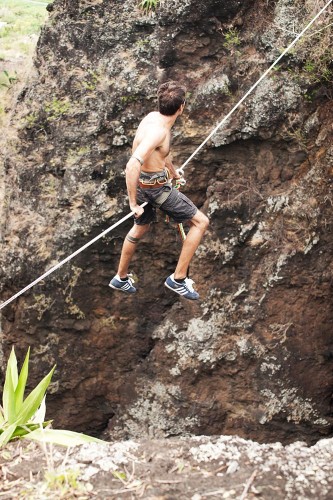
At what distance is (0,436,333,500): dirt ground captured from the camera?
4379mm

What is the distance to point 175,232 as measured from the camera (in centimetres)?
994

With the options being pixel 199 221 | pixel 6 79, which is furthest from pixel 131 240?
pixel 6 79

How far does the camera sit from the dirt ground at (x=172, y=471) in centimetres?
438

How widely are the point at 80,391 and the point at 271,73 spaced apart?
5.85 m

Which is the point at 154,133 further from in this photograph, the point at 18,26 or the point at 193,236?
the point at 18,26

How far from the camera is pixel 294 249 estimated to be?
30.6 feet

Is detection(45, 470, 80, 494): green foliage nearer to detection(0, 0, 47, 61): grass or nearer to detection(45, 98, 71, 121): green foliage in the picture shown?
detection(45, 98, 71, 121): green foliage

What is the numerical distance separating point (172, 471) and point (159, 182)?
3311 millimetres

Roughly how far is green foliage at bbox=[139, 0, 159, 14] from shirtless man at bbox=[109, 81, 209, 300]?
3.07 m

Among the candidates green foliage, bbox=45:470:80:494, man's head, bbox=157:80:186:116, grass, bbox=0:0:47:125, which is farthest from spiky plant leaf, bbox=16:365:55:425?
grass, bbox=0:0:47:125

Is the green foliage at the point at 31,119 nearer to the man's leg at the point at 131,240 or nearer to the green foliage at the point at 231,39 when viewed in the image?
the green foliage at the point at 231,39

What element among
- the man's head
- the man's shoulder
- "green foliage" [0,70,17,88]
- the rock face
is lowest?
the rock face

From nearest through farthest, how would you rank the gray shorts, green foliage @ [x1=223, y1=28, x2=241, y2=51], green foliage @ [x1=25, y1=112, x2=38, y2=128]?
the gray shorts → green foliage @ [x1=223, y1=28, x2=241, y2=51] → green foliage @ [x1=25, y1=112, x2=38, y2=128]

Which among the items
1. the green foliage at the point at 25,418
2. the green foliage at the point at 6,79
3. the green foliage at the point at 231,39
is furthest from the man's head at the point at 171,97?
the green foliage at the point at 6,79
